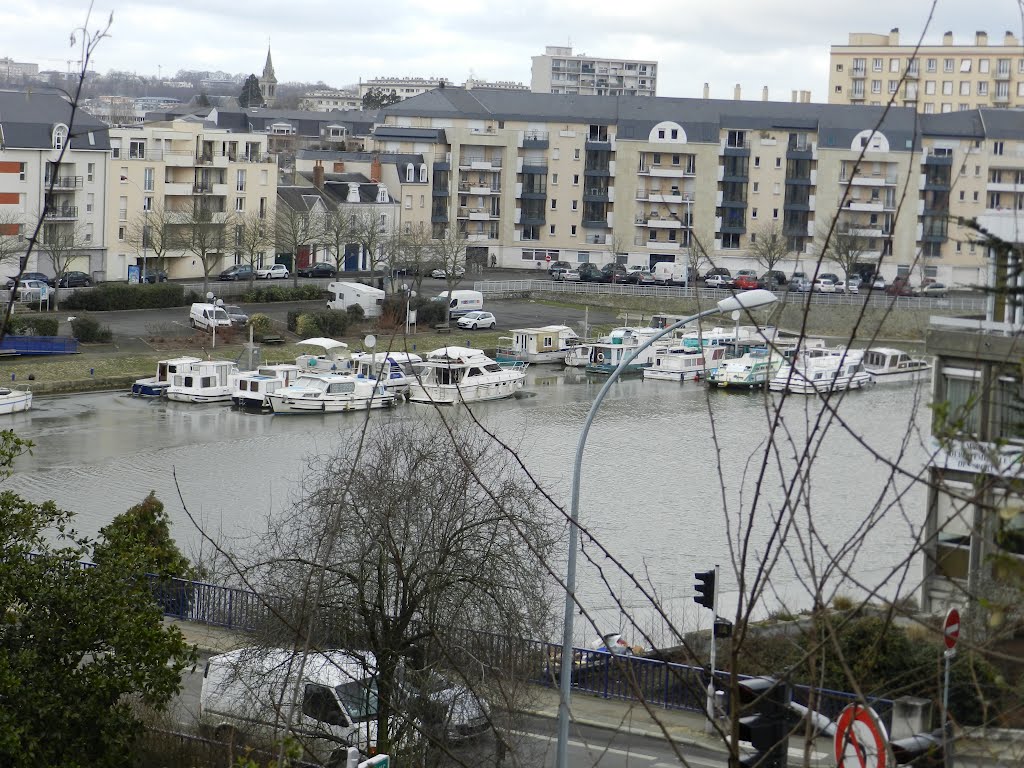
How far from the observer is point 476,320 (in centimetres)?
2853

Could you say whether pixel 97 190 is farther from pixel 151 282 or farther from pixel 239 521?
pixel 239 521

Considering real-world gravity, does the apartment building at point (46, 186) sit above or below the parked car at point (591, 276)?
above

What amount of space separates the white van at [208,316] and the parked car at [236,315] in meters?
0.17

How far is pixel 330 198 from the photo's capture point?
1373 inches

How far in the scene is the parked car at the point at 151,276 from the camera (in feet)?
99.0

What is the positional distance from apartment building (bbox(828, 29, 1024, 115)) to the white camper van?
3433 centimetres

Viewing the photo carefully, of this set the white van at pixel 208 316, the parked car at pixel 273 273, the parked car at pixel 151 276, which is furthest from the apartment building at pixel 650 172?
the white van at pixel 208 316

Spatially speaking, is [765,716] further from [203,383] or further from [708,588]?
[203,383]

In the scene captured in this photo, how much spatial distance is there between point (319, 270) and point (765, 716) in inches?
1246

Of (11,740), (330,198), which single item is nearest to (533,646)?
(11,740)

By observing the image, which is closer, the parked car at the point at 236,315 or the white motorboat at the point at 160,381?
the white motorboat at the point at 160,381

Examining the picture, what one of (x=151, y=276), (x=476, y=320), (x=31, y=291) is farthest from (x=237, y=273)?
(x=476, y=320)

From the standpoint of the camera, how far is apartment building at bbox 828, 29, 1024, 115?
56.8 meters

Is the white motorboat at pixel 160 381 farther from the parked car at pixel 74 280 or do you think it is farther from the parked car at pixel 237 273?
the parked car at pixel 237 273
